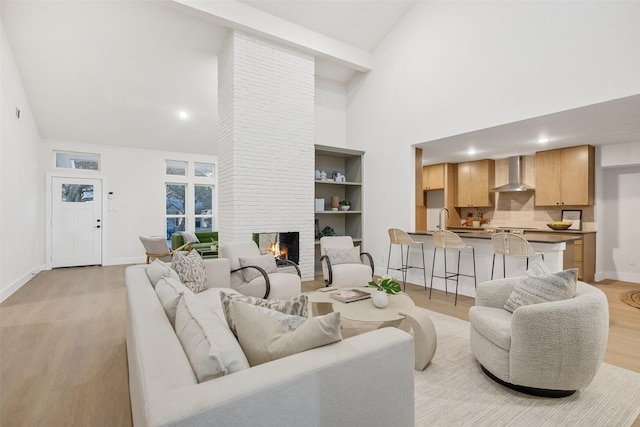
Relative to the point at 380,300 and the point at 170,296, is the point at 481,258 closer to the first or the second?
the point at 380,300

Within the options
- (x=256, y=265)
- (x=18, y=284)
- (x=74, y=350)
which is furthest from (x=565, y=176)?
(x=18, y=284)

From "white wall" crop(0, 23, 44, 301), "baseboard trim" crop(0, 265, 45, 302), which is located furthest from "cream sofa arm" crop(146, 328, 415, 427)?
"baseboard trim" crop(0, 265, 45, 302)

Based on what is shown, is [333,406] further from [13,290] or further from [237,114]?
[13,290]

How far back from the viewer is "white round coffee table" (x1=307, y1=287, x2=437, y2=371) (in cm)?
241

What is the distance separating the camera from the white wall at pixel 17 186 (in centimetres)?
434

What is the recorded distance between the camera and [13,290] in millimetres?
4746

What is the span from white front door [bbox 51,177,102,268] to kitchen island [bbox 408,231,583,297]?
266 inches

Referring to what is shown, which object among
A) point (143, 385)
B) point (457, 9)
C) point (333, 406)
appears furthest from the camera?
point (457, 9)

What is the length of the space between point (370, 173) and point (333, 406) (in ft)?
17.7

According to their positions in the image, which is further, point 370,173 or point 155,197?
point 155,197

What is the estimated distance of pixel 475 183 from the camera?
23.2ft

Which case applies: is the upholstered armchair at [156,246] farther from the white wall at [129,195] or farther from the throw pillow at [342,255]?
the throw pillow at [342,255]

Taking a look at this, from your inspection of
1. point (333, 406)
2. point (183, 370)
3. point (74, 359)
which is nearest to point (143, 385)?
point (183, 370)

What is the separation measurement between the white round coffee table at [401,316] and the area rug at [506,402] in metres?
0.15
